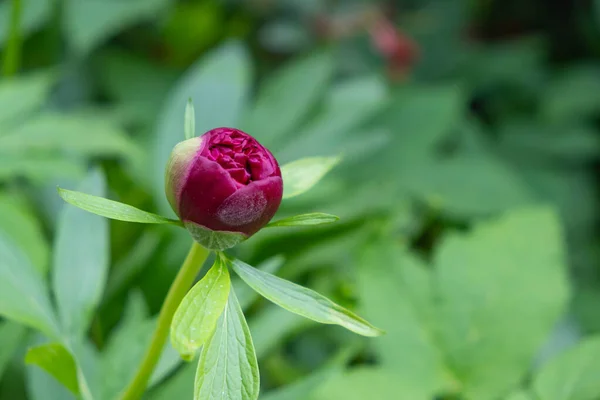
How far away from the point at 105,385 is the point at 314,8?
104cm

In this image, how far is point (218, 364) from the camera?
36cm

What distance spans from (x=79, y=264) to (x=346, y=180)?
0.65 meters

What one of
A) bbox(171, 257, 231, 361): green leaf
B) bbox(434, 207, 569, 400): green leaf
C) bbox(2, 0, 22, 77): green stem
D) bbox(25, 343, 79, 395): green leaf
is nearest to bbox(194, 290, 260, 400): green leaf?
bbox(171, 257, 231, 361): green leaf

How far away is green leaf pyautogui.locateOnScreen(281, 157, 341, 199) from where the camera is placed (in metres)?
0.44

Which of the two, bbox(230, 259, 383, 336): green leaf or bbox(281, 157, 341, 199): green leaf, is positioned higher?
bbox(281, 157, 341, 199): green leaf

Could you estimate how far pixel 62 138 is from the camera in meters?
0.79

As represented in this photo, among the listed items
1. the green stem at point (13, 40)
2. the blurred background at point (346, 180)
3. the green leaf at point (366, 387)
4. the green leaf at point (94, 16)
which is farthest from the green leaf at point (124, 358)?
the green leaf at point (94, 16)

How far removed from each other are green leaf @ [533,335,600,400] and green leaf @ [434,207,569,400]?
7 centimetres

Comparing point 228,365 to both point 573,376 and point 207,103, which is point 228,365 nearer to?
point 573,376

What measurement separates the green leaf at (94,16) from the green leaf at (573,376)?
2.77ft

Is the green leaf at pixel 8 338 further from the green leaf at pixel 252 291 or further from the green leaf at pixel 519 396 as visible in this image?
the green leaf at pixel 519 396

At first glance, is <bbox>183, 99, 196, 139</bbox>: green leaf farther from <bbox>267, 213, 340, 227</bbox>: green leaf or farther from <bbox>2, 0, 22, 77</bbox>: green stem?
<bbox>2, 0, 22, 77</bbox>: green stem

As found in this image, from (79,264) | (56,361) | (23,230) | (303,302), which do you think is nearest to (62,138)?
(23,230)

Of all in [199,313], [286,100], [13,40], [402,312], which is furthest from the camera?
[286,100]
